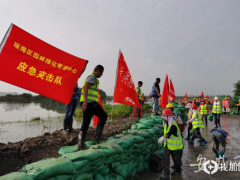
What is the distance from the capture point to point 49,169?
166 cm

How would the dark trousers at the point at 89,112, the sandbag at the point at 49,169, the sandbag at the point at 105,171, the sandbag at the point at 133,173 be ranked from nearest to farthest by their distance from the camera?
the sandbag at the point at 49,169
the sandbag at the point at 105,171
the dark trousers at the point at 89,112
the sandbag at the point at 133,173

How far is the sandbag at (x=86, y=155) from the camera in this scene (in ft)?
6.76

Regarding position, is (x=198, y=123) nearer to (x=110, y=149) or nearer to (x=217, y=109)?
(x=217, y=109)

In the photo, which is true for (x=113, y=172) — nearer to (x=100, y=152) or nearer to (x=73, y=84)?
(x=100, y=152)

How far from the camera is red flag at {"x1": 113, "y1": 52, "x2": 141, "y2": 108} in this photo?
4680 mm

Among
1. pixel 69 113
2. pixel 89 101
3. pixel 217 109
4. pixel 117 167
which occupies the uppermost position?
pixel 217 109

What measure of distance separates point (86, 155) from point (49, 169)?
538 mm

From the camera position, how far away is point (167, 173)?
3.28m

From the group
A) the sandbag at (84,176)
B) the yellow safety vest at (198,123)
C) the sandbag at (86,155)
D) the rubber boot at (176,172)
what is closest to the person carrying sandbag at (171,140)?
the rubber boot at (176,172)

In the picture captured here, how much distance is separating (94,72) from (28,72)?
1.00 m

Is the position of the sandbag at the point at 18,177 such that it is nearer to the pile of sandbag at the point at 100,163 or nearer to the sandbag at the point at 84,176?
the pile of sandbag at the point at 100,163

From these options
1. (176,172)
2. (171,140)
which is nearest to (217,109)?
(176,172)

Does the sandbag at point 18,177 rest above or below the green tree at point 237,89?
below

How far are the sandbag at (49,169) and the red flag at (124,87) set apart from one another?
9.29 ft
